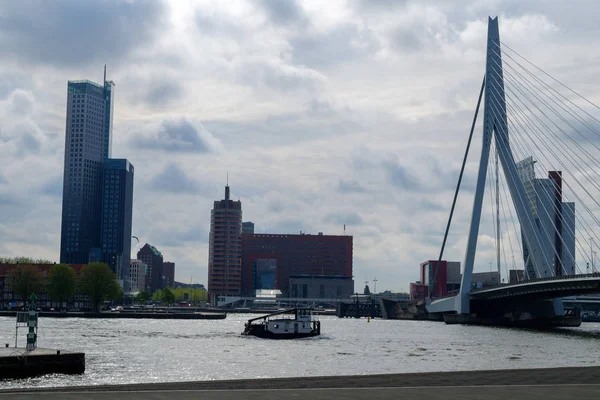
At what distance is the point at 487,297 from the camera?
A: 123062 mm

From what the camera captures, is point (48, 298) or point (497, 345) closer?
point (497, 345)

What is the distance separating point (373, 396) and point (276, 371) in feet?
82.5

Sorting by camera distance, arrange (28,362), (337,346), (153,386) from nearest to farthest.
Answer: (153,386) < (28,362) < (337,346)

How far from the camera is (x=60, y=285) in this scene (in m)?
175

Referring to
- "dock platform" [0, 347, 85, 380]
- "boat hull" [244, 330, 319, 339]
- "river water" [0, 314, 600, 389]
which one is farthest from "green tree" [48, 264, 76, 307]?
"dock platform" [0, 347, 85, 380]

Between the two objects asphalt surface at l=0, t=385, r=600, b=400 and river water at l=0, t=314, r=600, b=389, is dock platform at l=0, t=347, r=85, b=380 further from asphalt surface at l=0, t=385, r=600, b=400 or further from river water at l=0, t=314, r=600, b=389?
asphalt surface at l=0, t=385, r=600, b=400

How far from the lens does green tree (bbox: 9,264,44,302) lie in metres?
176

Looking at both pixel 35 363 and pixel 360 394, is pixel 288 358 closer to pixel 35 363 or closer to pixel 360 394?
pixel 35 363

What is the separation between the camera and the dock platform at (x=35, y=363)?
37.5 meters

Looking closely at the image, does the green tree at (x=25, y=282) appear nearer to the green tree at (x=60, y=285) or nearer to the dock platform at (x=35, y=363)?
the green tree at (x=60, y=285)

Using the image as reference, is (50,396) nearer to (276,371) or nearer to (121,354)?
(276,371)

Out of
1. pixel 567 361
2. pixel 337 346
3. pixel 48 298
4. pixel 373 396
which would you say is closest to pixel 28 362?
pixel 373 396

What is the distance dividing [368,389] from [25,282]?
532 feet

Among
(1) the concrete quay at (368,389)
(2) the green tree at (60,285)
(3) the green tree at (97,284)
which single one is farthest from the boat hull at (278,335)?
(2) the green tree at (60,285)
